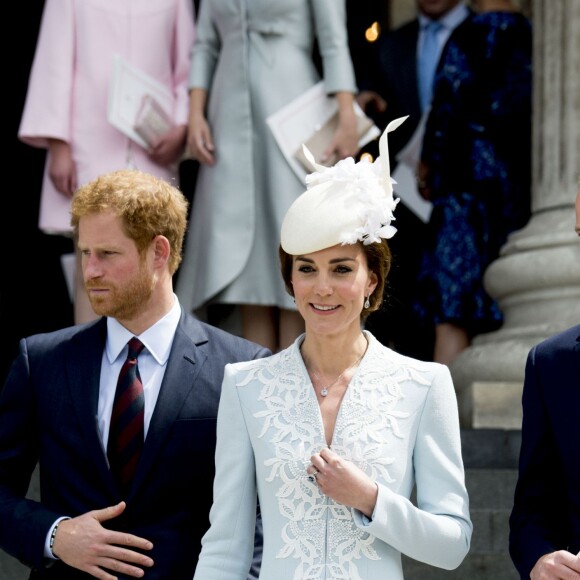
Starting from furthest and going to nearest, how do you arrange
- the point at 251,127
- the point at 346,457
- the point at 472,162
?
the point at 472,162, the point at 251,127, the point at 346,457

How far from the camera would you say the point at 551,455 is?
13.8 ft

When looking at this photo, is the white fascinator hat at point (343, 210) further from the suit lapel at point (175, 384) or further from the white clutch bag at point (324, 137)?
the white clutch bag at point (324, 137)

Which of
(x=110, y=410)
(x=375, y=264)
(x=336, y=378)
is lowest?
(x=110, y=410)

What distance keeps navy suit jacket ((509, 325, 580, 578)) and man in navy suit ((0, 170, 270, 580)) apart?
0.78 metres

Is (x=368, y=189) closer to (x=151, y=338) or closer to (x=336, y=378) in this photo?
(x=336, y=378)

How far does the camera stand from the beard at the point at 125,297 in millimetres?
4582

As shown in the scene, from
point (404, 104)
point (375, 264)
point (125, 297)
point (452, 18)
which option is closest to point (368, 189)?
point (375, 264)

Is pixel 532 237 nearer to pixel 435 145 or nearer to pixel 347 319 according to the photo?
pixel 435 145

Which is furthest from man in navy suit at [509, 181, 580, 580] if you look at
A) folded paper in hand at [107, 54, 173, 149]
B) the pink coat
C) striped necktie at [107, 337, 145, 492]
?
the pink coat

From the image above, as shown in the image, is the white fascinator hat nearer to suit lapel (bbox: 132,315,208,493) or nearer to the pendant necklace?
the pendant necklace

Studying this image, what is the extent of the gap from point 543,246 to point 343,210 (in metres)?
2.73

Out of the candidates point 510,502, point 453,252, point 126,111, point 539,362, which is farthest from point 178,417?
point 453,252

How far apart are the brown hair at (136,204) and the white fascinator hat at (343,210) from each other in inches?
20.8

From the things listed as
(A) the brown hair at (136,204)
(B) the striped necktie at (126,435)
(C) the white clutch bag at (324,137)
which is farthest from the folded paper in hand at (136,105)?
(B) the striped necktie at (126,435)
